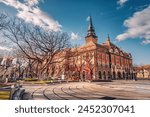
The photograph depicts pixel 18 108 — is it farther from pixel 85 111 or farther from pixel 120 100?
pixel 120 100

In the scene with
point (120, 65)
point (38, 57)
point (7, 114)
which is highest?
point (38, 57)

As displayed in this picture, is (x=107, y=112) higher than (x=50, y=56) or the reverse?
the reverse

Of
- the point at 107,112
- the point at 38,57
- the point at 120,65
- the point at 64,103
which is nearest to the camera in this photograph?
the point at 107,112

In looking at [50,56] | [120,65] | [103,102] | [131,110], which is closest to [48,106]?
[103,102]

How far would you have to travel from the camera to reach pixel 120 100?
10.3 ft

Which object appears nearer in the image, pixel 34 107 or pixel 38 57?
pixel 34 107

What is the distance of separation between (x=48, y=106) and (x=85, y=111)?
2.41 feet

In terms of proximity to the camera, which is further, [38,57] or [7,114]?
[38,57]

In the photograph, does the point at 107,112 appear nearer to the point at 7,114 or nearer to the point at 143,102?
the point at 143,102

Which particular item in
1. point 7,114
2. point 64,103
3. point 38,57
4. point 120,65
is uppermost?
point 38,57

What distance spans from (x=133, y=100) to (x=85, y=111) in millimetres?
1000

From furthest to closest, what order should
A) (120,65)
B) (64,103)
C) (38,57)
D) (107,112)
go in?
1. (38,57)
2. (120,65)
3. (64,103)
4. (107,112)

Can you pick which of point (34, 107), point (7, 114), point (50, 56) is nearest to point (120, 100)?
point (34, 107)

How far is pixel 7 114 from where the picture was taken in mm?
3207
